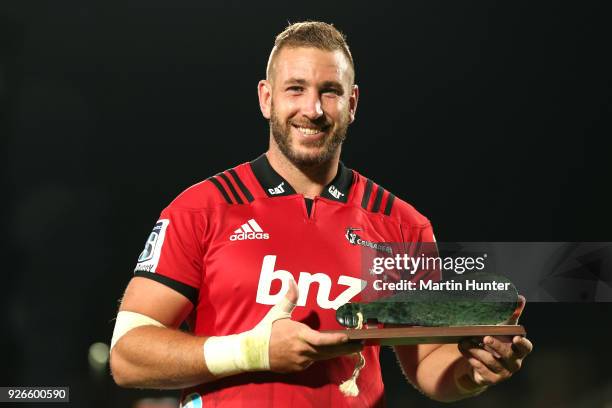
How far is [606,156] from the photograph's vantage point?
557 cm

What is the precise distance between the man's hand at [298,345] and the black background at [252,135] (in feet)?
11.8

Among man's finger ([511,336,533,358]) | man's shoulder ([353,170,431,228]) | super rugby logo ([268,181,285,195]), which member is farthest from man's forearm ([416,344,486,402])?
super rugby logo ([268,181,285,195])

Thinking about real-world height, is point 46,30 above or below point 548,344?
above

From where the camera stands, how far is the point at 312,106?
2.05 meters

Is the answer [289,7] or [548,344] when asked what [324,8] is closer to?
[289,7]

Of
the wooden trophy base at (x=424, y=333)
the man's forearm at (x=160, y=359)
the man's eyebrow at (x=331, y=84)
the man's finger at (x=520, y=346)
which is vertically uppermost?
the man's eyebrow at (x=331, y=84)

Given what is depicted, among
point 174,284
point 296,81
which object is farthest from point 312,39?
point 174,284

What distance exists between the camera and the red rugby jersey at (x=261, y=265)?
190cm

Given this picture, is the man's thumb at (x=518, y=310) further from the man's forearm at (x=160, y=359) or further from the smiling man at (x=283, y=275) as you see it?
the man's forearm at (x=160, y=359)

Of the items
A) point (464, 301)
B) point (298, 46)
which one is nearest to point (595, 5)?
point (298, 46)

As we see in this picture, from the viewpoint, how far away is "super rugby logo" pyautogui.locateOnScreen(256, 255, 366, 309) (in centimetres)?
194

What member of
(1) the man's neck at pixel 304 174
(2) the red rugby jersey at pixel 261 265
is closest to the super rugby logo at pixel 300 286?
(2) the red rugby jersey at pixel 261 265

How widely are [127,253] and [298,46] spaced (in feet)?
11.6

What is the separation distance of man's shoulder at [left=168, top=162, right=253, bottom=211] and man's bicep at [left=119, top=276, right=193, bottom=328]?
0.72 feet
